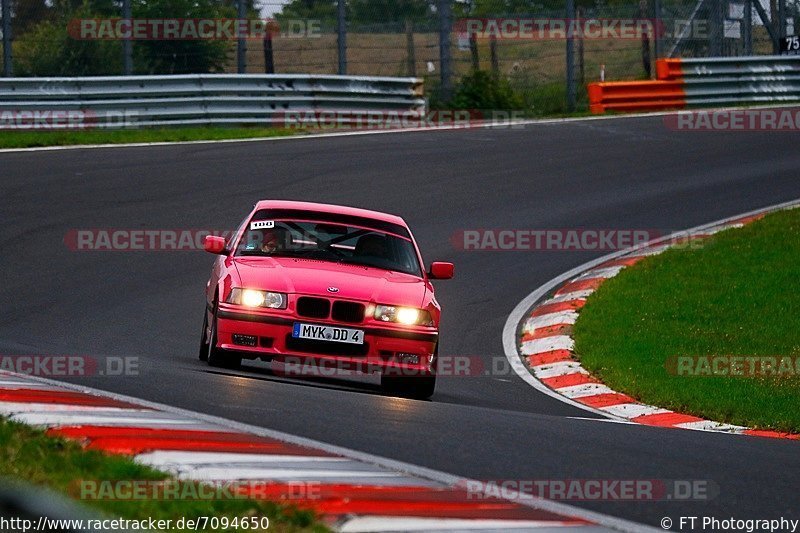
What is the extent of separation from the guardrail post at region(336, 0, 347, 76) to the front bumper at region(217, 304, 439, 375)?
48.8 ft

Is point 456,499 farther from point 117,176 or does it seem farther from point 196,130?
point 196,130

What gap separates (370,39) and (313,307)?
15.5 m

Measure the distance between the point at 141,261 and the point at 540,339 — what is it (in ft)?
15.2

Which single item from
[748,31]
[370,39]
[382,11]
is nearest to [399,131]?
[370,39]

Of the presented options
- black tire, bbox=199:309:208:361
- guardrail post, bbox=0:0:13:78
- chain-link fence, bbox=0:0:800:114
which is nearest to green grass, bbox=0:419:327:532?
black tire, bbox=199:309:208:361

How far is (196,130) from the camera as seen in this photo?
2194cm

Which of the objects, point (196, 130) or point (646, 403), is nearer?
point (646, 403)

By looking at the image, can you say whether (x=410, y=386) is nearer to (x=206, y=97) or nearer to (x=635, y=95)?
(x=206, y=97)

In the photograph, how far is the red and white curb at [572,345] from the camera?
966 centimetres

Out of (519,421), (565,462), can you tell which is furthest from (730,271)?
(565,462)

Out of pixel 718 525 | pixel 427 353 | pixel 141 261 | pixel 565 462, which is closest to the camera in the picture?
pixel 718 525

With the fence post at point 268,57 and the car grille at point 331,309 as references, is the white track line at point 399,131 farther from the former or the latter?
the car grille at point 331,309

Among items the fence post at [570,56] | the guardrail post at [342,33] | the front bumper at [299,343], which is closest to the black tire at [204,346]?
the front bumper at [299,343]

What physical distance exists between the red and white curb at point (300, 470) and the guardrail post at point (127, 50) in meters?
16.0
